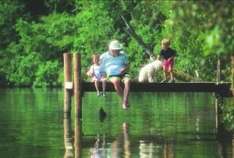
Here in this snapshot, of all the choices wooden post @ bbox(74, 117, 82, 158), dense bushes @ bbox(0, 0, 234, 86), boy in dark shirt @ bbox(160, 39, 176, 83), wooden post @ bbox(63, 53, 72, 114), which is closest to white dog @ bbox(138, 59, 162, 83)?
boy in dark shirt @ bbox(160, 39, 176, 83)

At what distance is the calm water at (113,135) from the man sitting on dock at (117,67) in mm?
828

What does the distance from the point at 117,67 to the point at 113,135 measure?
3.63m

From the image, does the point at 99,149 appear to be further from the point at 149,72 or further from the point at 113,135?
the point at 149,72

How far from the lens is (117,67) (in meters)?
21.9

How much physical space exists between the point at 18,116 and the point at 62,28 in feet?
145

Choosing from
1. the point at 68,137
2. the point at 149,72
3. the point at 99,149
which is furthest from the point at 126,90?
the point at 99,149

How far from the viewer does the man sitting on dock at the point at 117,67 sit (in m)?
21.8

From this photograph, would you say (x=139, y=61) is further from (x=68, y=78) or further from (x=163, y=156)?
(x=163, y=156)

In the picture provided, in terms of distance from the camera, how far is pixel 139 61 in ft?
197

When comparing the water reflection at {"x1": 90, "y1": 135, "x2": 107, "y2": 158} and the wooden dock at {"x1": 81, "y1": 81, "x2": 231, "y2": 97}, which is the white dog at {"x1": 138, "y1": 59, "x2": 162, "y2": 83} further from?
the water reflection at {"x1": 90, "y1": 135, "x2": 107, "y2": 158}

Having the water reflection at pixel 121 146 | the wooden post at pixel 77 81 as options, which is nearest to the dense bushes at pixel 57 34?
the wooden post at pixel 77 81

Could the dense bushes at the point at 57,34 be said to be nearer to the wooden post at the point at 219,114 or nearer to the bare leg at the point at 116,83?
the wooden post at the point at 219,114

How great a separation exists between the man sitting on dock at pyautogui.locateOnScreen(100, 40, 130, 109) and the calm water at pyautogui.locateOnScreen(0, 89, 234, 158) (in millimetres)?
828

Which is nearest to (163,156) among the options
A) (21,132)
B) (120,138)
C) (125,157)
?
(125,157)
